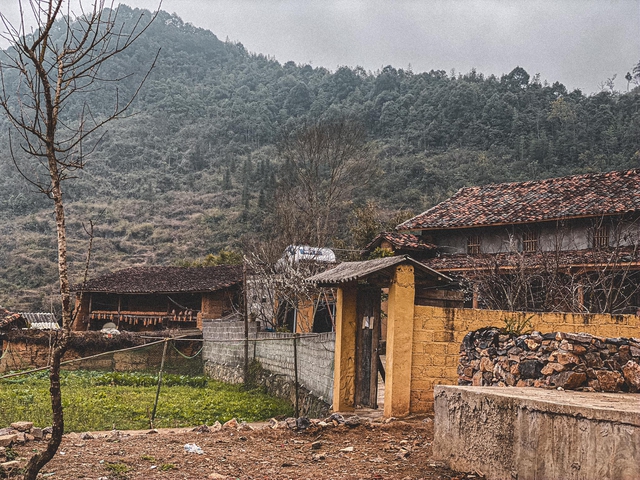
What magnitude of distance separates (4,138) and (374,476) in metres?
100

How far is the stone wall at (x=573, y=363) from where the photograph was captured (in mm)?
6855

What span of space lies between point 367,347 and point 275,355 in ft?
21.1

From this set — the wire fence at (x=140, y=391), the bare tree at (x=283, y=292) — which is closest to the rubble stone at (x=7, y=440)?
the wire fence at (x=140, y=391)

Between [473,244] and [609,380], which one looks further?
[473,244]

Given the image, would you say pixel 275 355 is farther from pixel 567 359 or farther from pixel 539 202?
pixel 539 202

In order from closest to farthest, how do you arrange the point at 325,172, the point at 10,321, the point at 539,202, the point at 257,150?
the point at 539,202, the point at 10,321, the point at 325,172, the point at 257,150

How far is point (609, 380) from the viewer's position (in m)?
6.88

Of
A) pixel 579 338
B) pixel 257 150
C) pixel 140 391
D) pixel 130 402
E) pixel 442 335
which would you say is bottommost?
pixel 140 391

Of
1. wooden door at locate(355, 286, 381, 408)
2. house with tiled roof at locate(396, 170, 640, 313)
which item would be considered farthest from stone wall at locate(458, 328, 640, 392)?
house with tiled roof at locate(396, 170, 640, 313)

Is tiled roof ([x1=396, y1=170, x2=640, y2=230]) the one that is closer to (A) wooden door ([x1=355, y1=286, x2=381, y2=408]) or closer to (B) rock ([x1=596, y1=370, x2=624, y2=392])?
(A) wooden door ([x1=355, y1=286, x2=381, y2=408])

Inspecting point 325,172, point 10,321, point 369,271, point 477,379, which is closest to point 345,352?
point 369,271

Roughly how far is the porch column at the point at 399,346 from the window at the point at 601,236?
49.7 ft

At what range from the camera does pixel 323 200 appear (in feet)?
137

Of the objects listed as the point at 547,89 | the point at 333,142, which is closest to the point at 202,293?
the point at 333,142
